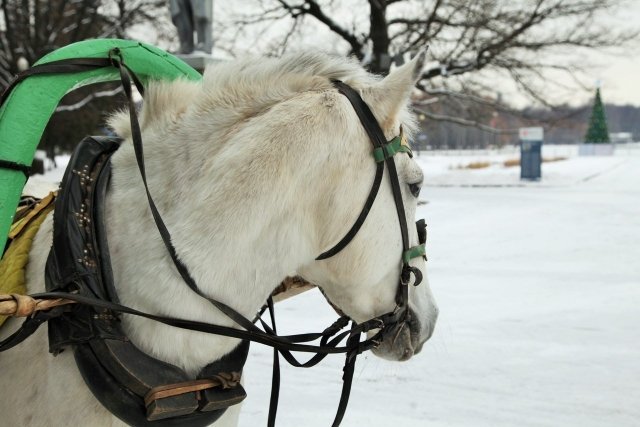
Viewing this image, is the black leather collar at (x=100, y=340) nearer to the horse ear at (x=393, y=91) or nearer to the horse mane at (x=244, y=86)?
the horse mane at (x=244, y=86)

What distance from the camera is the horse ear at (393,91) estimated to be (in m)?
1.72

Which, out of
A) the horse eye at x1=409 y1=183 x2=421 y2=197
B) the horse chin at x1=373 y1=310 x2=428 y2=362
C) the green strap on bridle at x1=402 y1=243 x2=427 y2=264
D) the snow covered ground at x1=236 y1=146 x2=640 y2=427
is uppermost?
the horse eye at x1=409 y1=183 x2=421 y2=197

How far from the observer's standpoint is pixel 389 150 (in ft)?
5.75

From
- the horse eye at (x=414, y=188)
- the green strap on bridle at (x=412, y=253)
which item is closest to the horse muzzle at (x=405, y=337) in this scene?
the green strap on bridle at (x=412, y=253)

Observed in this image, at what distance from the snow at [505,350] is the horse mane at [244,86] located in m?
1.38

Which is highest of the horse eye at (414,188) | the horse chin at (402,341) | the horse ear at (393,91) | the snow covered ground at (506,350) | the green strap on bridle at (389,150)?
the horse ear at (393,91)

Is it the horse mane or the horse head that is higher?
the horse mane

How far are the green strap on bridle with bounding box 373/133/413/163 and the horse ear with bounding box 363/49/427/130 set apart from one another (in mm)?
50

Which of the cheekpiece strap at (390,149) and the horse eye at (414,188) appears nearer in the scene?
the cheekpiece strap at (390,149)

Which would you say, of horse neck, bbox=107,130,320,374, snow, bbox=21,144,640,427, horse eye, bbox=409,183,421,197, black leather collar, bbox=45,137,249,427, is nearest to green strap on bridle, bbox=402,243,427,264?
horse eye, bbox=409,183,421,197

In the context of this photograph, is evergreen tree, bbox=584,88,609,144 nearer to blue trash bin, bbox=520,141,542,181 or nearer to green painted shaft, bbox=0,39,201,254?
blue trash bin, bbox=520,141,542,181

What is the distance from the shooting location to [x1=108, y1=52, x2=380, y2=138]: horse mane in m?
1.79

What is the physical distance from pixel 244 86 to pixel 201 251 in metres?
0.53

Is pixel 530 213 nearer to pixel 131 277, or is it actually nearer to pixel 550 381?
pixel 550 381
